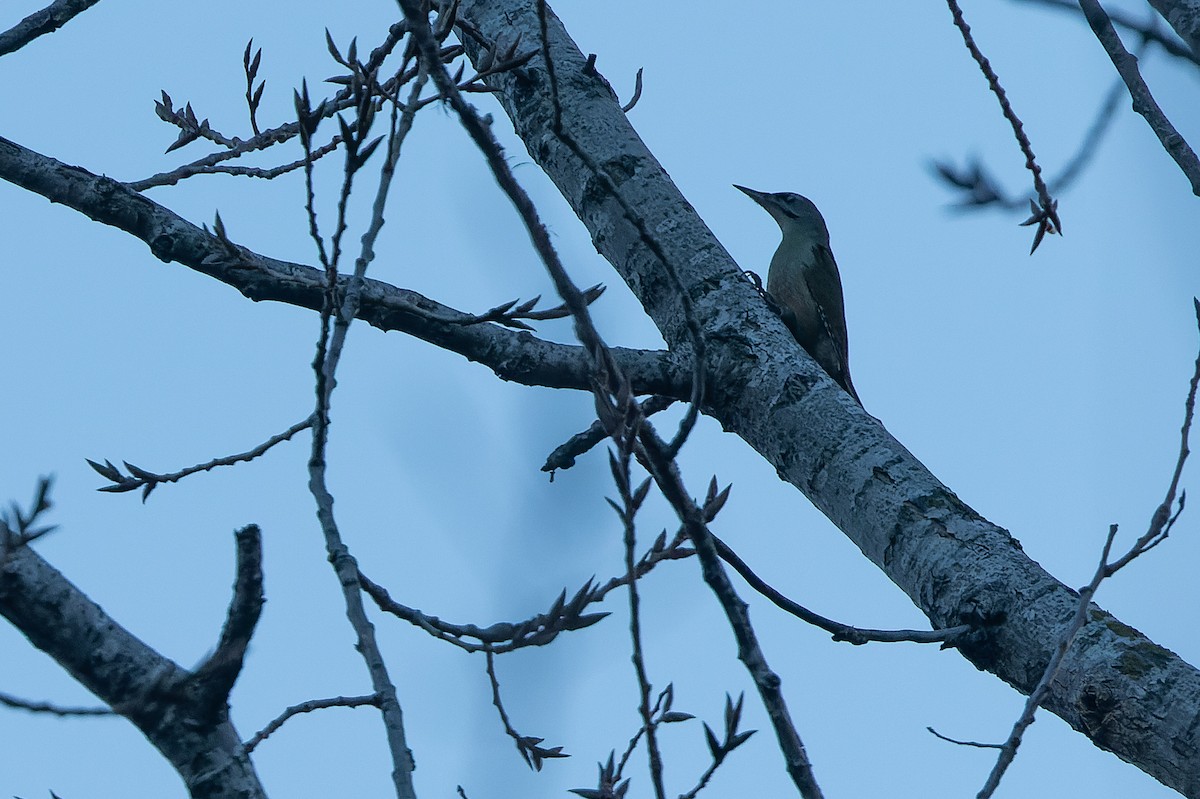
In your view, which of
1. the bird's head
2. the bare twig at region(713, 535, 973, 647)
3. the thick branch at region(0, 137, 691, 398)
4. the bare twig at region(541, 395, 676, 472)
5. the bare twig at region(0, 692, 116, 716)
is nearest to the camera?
the bare twig at region(0, 692, 116, 716)

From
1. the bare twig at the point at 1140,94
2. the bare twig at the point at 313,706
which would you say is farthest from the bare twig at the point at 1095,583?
the bare twig at the point at 313,706

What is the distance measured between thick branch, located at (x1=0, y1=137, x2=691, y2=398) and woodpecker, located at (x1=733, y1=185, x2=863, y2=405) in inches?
86.6

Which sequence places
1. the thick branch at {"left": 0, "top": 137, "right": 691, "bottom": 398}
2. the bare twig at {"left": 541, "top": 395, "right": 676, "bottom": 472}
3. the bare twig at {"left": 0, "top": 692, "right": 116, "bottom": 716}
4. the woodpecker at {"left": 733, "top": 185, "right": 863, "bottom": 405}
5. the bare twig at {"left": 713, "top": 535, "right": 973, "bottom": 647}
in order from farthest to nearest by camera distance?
the woodpecker at {"left": 733, "top": 185, "right": 863, "bottom": 405} → the bare twig at {"left": 541, "top": 395, "right": 676, "bottom": 472} → the thick branch at {"left": 0, "top": 137, "right": 691, "bottom": 398} → the bare twig at {"left": 713, "top": 535, "right": 973, "bottom": 647} → the bare twig at {"left": 0, "top": 692, "right": 116, "bottom": 716}

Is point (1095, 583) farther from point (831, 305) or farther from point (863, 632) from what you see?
point (831, 305)

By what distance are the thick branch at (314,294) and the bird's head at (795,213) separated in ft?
11.6

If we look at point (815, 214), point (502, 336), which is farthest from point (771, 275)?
point (502, 336)

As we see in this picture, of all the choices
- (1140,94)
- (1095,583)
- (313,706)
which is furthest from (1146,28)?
(313,706)

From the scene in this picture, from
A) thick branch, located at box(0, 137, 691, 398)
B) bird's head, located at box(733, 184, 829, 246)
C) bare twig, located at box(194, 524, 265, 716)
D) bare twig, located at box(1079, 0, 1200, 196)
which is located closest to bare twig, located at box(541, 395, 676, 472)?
thick branch, located at box(0, 137, 691, 398)

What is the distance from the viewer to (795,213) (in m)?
7.02

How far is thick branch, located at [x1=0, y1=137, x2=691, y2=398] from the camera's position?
11.1 ft

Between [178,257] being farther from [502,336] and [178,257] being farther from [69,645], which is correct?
[69,645]

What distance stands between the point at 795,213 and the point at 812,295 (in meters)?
1.14

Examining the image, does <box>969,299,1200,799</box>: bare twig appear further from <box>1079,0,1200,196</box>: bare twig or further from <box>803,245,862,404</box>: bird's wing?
<box>803,245,862,404</box>: bird's wing

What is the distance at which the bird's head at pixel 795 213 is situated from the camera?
685 centimetres
